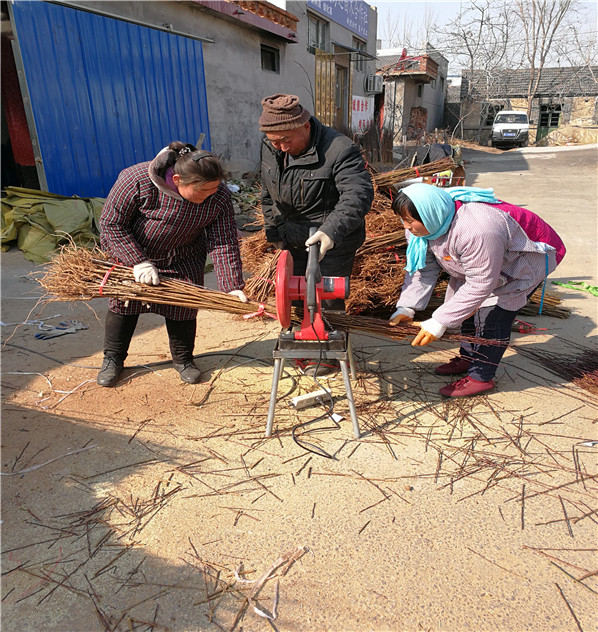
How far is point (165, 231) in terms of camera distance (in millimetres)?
2479

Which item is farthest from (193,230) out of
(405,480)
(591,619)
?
(591,619)

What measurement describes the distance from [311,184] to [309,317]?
30.7 inches

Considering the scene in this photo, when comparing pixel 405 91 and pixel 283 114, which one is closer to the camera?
pixel 283 114

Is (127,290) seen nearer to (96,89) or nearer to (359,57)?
(96,89)

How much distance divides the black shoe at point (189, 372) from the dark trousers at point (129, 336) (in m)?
0.03

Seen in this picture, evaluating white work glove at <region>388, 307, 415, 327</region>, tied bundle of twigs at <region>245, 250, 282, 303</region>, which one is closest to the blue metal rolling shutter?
tied bundle of twigs at <region>245, 250, 282, 303</region>

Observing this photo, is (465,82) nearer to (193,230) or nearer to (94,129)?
(94,129)

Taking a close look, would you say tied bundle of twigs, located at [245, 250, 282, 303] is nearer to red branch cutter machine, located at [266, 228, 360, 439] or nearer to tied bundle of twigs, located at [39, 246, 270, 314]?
tied bundle of twigs, located at [39, 246, 270, 314]

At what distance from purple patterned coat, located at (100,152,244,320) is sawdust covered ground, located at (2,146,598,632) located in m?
0.71

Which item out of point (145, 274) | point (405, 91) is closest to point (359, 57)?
point (405, 91)

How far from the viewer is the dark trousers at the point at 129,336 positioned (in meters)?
2.77

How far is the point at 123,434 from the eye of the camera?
2.38m

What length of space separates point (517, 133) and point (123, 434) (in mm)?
24459

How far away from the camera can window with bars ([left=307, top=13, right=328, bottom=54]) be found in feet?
37.3
